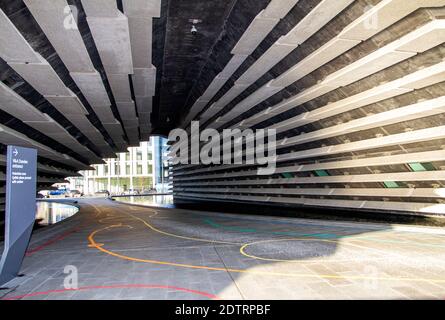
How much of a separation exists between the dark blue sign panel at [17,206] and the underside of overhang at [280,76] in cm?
343

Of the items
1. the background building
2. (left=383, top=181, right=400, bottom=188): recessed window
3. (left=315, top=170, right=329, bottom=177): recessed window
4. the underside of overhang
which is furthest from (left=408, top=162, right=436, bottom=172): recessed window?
the background building

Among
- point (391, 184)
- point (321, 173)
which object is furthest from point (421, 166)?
point (321, 173)

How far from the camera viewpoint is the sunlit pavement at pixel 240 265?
19.7 feet

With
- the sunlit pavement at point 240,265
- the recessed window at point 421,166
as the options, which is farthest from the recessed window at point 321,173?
the sunlit pavement at point 240,265

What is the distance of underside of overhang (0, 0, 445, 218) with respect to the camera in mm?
8828

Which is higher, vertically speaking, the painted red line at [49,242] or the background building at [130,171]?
the background building at [130,171]

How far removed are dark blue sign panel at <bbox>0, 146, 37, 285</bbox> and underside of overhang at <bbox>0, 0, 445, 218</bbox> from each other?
343cm

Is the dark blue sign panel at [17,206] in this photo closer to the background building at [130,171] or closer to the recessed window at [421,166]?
the recessed window at [421,166]

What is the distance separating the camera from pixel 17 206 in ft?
22.2

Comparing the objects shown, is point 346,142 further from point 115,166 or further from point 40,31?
point 115,166

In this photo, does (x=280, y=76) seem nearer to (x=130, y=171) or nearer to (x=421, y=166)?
(x=421, y=166)

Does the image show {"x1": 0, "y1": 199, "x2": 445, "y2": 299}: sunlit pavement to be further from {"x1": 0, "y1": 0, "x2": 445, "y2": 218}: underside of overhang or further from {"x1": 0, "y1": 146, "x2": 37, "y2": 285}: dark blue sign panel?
{"x1": 0, "y1": 0, "x2": 445, "y2": 218}: underside of overhang
